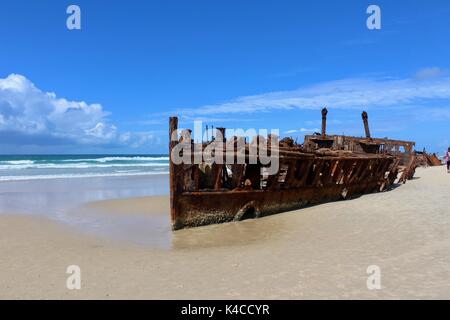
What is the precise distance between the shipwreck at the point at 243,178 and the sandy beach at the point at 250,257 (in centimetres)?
43

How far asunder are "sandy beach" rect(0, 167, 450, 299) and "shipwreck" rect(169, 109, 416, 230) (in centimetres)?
43

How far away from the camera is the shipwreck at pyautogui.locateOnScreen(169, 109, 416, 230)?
9141 mm

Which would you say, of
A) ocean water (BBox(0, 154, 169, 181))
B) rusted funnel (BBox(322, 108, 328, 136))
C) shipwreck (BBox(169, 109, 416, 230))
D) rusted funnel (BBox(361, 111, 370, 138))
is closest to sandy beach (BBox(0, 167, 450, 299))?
shipwreck (BBox(169, 109, 416, 230))

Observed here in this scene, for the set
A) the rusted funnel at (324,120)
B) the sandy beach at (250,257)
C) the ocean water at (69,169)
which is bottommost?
the sandy beach at (250,257)

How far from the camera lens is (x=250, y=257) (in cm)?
657

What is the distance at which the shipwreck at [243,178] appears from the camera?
9141 mm

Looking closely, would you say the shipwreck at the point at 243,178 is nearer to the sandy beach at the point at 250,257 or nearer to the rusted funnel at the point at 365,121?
the sandy beach at the point at 250,257

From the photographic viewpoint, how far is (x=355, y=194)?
46.1ft

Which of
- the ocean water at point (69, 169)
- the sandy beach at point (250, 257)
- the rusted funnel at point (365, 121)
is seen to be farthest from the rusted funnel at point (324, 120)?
the ocean water at point (69, 169)

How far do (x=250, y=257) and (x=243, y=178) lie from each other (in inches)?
145

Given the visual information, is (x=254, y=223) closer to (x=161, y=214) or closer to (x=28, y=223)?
(x=161, y=214)
